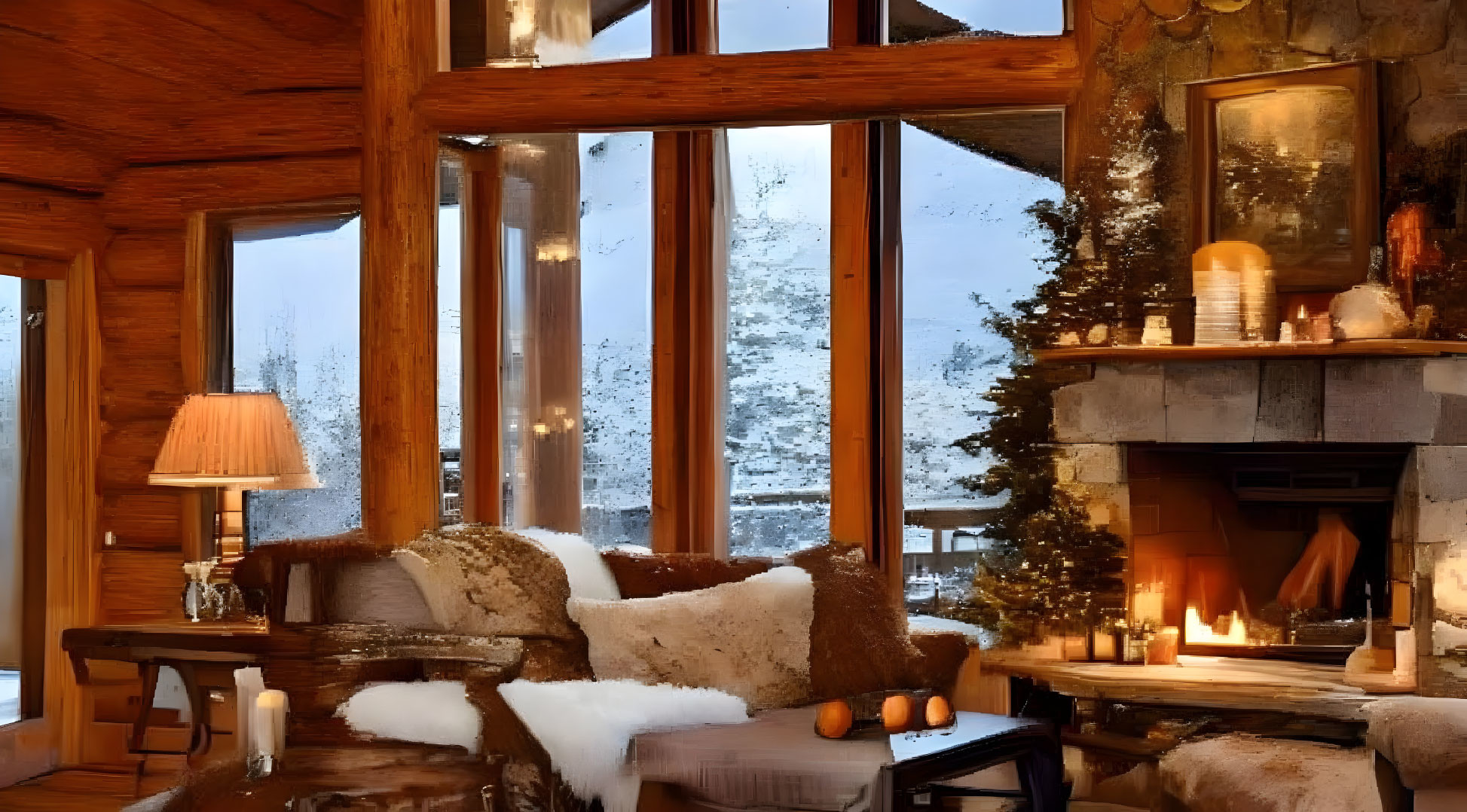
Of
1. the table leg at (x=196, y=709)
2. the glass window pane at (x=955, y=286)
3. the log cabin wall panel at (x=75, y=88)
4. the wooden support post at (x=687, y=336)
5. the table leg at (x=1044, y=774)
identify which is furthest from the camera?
the wooden support post at (x=687, y=336)

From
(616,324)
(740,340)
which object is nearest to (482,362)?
(616,324)

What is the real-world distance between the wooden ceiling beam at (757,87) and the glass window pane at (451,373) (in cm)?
66

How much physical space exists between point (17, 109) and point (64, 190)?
36 centimetres

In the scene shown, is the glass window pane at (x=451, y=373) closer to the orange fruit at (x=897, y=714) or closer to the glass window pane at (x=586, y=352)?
the glass window pane at (x=586, y=352)

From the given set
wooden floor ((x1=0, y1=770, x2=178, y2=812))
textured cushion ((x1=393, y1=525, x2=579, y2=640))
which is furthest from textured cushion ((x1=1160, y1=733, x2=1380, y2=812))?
wooden floor ((x1=0, y1=770, x2=178, y2=812))

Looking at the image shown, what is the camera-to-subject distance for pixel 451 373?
5.52 m

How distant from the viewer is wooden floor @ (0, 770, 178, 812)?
5.24 metres

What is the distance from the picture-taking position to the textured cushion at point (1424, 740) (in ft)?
8.47

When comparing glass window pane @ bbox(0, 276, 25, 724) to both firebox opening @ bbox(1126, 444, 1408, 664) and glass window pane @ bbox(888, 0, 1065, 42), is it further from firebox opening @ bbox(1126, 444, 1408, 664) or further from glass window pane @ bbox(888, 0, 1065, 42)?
firebox opening @ bbox(1126, 444, 1408, 664)

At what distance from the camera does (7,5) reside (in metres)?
4.93

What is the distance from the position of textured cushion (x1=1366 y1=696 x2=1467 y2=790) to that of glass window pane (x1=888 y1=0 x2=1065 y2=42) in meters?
2.90

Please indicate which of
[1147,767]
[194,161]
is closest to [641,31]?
[194,161]

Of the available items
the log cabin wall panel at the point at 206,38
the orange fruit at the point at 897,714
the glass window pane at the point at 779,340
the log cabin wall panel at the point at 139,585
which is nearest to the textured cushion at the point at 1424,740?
the orange fruit at the point at 897,714

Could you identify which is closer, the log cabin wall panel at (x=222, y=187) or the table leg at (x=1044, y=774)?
the table leg at (x=1044, y=774)
